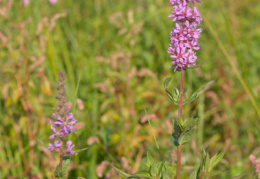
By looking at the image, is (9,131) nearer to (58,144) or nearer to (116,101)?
(116,101)

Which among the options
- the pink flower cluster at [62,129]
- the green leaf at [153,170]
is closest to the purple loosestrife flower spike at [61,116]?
the pink flower cluster at [62,129]

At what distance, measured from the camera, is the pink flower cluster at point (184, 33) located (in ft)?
4.49

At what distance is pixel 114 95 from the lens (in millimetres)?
3152

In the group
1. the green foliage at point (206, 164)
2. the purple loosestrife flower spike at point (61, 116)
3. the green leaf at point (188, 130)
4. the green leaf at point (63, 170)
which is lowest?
the green foliage at point (206, 164)

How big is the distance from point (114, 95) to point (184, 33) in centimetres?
184

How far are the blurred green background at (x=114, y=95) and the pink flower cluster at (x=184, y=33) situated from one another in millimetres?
600

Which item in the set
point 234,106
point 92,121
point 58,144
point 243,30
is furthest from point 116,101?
point 243,30

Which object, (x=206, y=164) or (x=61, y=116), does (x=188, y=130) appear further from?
(x=61, y=116)

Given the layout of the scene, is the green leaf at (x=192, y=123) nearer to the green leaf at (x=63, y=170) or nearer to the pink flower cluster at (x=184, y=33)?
the pink flower cluster at (x=184, y=33)

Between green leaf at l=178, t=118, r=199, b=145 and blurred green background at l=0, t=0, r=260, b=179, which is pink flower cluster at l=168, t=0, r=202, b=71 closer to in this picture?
green leaf at l=178, t=118, r=199, b=145

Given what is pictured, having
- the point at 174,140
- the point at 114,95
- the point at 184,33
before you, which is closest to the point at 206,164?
the point at 174,140

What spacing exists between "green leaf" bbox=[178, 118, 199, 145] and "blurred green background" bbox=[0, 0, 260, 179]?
407 mm

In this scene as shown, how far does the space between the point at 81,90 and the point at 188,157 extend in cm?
113

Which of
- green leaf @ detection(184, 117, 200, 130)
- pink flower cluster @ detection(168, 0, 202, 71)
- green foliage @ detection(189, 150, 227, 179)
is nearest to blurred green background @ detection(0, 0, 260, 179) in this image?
green foliage @ detection(189, 150, 227, 179)
